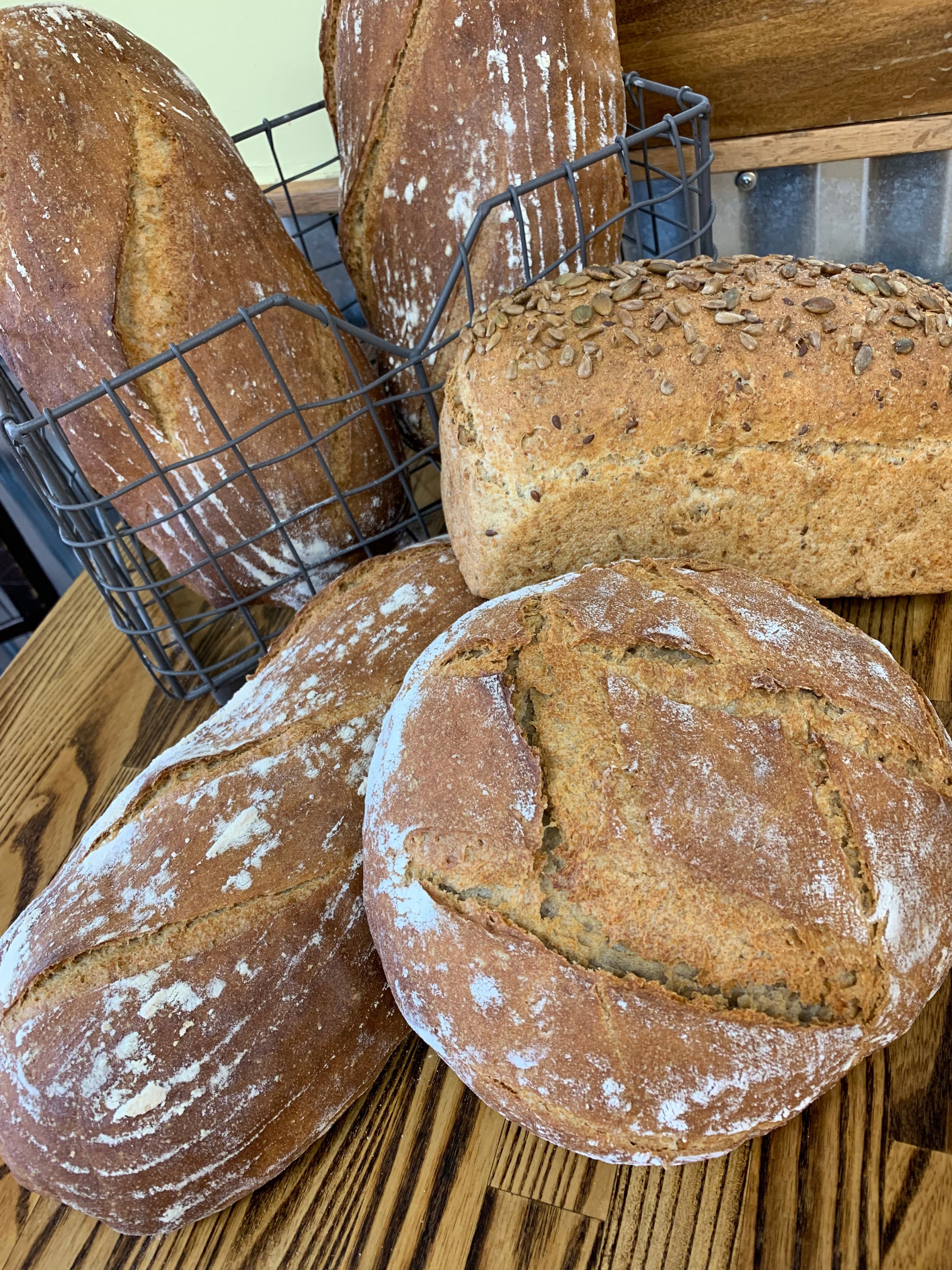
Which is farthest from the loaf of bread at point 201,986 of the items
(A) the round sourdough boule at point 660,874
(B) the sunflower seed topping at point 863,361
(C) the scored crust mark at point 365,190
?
(C) the scored crust mark at point 365,190

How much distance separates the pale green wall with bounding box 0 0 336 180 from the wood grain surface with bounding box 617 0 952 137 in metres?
0.66

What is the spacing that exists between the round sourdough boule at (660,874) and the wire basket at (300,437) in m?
0.49

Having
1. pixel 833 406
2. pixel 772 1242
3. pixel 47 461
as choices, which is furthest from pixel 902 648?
pixel 47 461

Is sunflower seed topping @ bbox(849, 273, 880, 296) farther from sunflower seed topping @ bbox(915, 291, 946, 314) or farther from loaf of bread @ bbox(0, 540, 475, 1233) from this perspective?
loaf of bread @ bbox(0, 540, 475, 1233)

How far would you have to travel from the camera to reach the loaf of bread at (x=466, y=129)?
3.60 feet

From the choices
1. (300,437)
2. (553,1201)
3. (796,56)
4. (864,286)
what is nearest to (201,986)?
(553,1201)

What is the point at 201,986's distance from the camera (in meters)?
0.79

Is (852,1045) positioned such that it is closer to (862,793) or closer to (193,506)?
(862,793)

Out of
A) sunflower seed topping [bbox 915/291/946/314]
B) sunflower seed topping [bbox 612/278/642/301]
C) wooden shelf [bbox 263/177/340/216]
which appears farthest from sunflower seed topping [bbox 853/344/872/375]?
wooden shelf [bbox 263/177/340/216]

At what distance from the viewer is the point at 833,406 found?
0.93m

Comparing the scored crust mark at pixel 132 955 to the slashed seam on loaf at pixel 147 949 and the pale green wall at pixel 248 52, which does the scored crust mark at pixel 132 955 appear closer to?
the slashed seam on loaf at pixel 147 949

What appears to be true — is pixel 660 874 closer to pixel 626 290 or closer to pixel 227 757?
pixel 227 757

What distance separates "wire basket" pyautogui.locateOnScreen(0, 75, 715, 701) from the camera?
1.05 metres

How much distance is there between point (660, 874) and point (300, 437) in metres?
0.77
